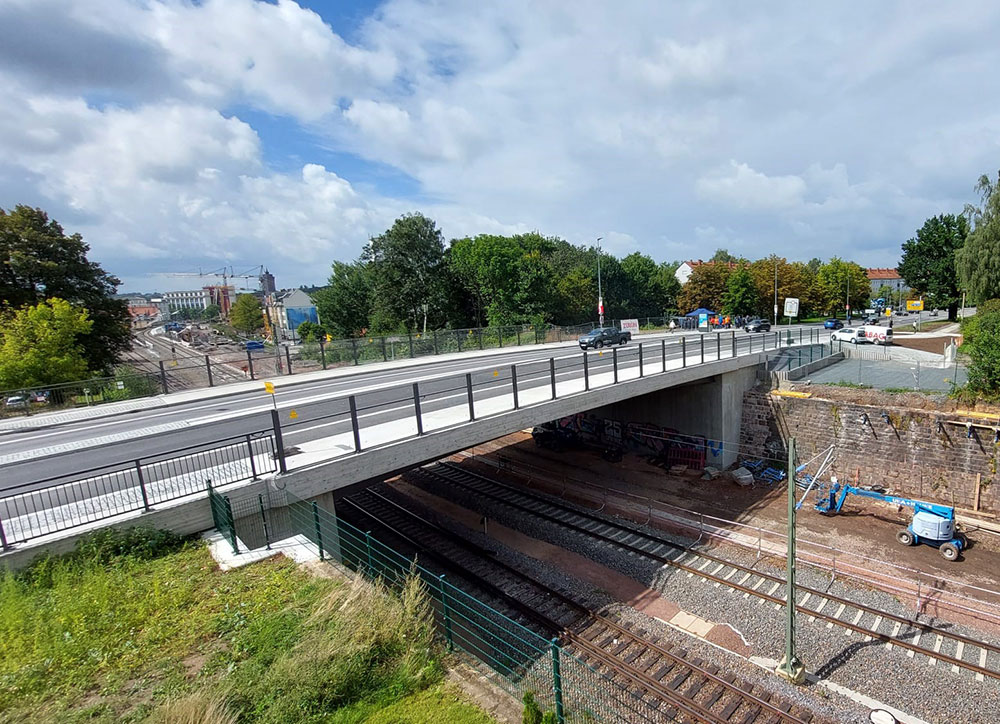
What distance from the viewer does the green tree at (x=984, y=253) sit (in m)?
35.4

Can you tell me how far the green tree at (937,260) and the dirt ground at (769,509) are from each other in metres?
47.2

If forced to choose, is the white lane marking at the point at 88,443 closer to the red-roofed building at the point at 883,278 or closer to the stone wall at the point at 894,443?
the stone wall at the point at 894,443

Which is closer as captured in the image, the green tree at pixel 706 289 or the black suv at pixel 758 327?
the black suv at pixel 758 327

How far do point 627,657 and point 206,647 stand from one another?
8447 millimetres

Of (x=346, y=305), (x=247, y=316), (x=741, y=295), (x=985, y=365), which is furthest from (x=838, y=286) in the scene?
(x=247, y=316)

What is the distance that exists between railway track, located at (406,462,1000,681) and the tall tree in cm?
3023

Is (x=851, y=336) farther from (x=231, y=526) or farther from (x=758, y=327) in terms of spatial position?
(x=231, y=526)

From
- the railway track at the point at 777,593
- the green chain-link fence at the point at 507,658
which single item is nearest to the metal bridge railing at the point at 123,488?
the green chain-link fence at the point at 507,658

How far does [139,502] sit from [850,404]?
2499 cm

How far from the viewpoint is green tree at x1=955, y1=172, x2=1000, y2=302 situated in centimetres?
3541

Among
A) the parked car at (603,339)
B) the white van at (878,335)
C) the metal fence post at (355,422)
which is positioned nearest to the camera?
the metal fence post at (355,422)

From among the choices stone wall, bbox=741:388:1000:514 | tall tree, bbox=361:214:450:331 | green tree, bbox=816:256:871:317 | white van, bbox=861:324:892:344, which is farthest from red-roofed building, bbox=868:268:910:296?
stone wall, bbox=741:388:1000:514

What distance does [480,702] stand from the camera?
5062 mm

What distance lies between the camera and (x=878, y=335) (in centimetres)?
3591
